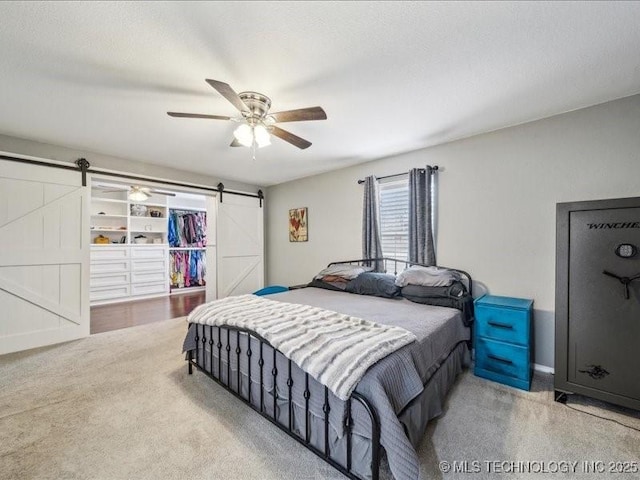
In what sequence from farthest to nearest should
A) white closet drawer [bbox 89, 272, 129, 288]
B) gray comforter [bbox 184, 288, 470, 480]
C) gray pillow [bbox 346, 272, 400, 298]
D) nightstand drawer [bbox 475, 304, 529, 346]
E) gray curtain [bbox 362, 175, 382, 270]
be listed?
white closet drawer [bbox 89, 272, 129, 288]
gray curtain [bbox 362, 175, 382, 270]
gray pillow [bbox 346, 272, 400, 298]
nightstand drawer [bbox 475, 304, 529, 346]
gray comforter [bbox 184, 288, 470, 480]

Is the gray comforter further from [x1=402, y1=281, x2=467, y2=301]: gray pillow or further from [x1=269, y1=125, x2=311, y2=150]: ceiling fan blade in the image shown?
[x1=269, y1=125, x2=311, y2=150]: ceiling fan blade

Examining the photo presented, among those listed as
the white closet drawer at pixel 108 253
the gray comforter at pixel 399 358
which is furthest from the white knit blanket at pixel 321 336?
the white closet drawer at pixel 108 253

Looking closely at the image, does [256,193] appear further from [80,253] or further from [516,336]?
[516,336]

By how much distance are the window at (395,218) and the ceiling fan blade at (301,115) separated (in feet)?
6.83

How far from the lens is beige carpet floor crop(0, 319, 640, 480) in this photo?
5.01 feet

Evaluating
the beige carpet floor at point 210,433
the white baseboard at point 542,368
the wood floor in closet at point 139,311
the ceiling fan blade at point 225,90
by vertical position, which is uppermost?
the ceiling fan blade at point 225,90

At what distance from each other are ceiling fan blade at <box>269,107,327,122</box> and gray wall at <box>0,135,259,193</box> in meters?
3.10

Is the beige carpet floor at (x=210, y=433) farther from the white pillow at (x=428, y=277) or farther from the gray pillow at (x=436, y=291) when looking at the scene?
the white pillow at (x=428, y=277)

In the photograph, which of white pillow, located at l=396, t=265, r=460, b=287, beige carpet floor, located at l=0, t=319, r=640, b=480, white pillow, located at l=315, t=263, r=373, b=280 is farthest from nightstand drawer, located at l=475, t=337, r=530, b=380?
white pillow, located at l=315, t=263, r=373, b=280

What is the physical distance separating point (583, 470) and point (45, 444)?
328 cm

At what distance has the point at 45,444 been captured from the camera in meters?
1.72

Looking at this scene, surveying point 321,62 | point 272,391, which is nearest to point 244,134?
point 321,62

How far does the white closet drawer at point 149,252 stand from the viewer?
20.2 ft

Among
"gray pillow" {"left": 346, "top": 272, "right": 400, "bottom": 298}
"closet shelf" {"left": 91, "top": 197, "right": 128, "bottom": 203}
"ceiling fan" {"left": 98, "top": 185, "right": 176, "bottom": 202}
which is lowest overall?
"gray pillow" {"left": 346, "top": 272, "right": 400, "bottom": 298}
